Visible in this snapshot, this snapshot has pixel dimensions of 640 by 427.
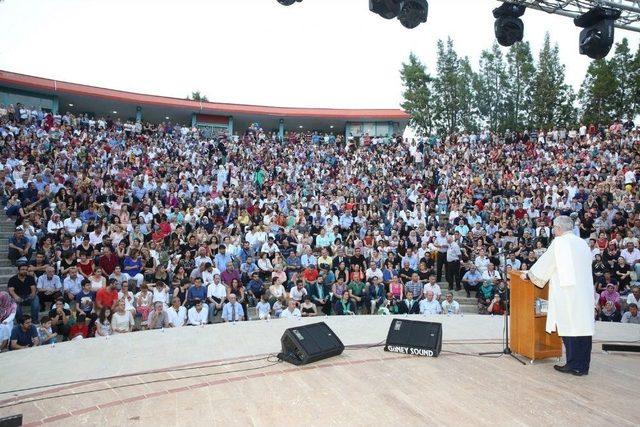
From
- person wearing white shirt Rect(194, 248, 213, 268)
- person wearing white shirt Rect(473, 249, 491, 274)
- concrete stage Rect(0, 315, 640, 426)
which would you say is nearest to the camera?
concrete stage Rect(0, 315, 640, 426)

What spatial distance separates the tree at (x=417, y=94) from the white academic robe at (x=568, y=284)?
35.3 meters

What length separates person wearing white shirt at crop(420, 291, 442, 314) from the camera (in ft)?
28.9

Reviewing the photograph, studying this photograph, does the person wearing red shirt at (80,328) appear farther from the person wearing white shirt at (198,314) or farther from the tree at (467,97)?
the tree at (467,97)

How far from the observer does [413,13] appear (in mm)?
7215

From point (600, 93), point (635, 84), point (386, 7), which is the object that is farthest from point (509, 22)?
point (635, 84)

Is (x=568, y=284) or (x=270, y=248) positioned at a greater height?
(x=568, y=284)

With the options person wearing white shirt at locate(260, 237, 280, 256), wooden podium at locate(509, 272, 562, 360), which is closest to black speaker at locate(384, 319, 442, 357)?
wooden podium at locate(509, 272, 562, 360)

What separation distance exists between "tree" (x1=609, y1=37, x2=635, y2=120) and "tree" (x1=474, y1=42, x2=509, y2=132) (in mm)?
8900

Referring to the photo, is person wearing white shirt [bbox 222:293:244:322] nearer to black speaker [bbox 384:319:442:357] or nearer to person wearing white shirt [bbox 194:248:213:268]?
person wearing white shirt [bbox 194:248:213:268]

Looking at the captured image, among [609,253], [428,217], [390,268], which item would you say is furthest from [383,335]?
[428,217]

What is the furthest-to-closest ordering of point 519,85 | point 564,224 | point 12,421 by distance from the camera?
point 519,85 < point 564,224 < point 12,421

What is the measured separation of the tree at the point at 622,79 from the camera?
33.2 m

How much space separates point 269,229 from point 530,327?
304 inches

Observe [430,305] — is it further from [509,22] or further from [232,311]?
[509,22]
